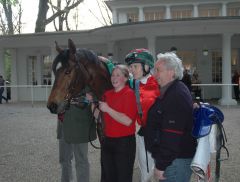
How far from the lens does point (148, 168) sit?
3695mm

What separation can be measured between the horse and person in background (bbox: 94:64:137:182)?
20 centimetres

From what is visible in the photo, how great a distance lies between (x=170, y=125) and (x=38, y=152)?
17.9ft

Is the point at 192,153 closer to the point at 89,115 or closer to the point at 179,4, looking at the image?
the point at 89,115

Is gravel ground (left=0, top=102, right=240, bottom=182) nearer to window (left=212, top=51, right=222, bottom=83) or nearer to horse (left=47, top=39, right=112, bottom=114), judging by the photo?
horse (left=47, top=39, right=112, bottom=114)

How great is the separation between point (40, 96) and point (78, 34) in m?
4.58

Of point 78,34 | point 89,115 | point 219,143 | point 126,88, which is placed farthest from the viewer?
point 78,34

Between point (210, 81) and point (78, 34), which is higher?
point (78, 34)

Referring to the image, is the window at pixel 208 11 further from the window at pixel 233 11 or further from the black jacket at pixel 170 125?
the black jacket at pixel 170 125

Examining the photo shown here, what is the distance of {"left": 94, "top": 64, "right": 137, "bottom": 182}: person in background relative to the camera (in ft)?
11.3

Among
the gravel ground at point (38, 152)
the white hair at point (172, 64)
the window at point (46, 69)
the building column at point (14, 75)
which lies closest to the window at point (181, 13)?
the window at point (46, 69)

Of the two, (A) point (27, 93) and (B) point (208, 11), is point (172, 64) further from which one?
(B) point (208, 11)

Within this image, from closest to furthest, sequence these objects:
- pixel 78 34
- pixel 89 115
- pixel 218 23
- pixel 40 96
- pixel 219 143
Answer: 1. pixel 219 143
2. pixel 89 115
3. pixel 218 23
4. pixel 78 34
5. pixel 40 96

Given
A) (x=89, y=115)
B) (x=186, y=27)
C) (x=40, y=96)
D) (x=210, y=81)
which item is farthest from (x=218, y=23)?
(x=89, y=115)

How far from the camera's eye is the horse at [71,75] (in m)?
3.30
